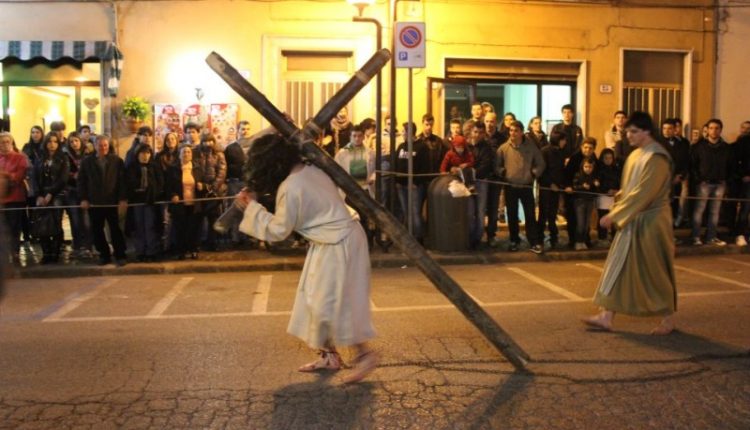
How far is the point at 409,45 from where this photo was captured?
38.7ft

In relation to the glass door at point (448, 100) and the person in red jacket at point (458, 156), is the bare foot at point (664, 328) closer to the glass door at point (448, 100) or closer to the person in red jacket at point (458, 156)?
the person in red jacket at point (458, 156)

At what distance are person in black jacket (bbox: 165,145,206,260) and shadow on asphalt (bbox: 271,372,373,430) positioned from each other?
648cm

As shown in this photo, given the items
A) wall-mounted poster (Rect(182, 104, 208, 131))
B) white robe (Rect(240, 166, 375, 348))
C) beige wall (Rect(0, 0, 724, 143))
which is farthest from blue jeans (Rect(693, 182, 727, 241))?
white robe (Rect(240, 166, 375, 348))

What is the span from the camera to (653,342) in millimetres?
7059

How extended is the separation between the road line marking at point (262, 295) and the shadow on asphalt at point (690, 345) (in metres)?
3.55

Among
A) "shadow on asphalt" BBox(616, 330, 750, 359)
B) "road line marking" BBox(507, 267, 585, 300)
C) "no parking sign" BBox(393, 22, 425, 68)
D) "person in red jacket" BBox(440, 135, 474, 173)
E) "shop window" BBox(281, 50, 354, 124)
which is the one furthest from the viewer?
"shop window" BBox(281, 50, 354, 124)

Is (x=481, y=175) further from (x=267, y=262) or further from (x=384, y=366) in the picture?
(x=384, y=366)

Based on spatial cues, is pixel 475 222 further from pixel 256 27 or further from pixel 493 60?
pixel 256 27

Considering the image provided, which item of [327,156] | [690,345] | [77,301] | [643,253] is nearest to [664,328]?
[690,345]

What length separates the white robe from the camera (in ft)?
18.3

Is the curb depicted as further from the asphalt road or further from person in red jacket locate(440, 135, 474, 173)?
the asphalt road

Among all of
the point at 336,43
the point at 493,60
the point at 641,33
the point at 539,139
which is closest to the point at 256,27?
the point at 336,43

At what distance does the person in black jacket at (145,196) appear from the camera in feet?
39.0

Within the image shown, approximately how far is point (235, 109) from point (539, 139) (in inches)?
209
